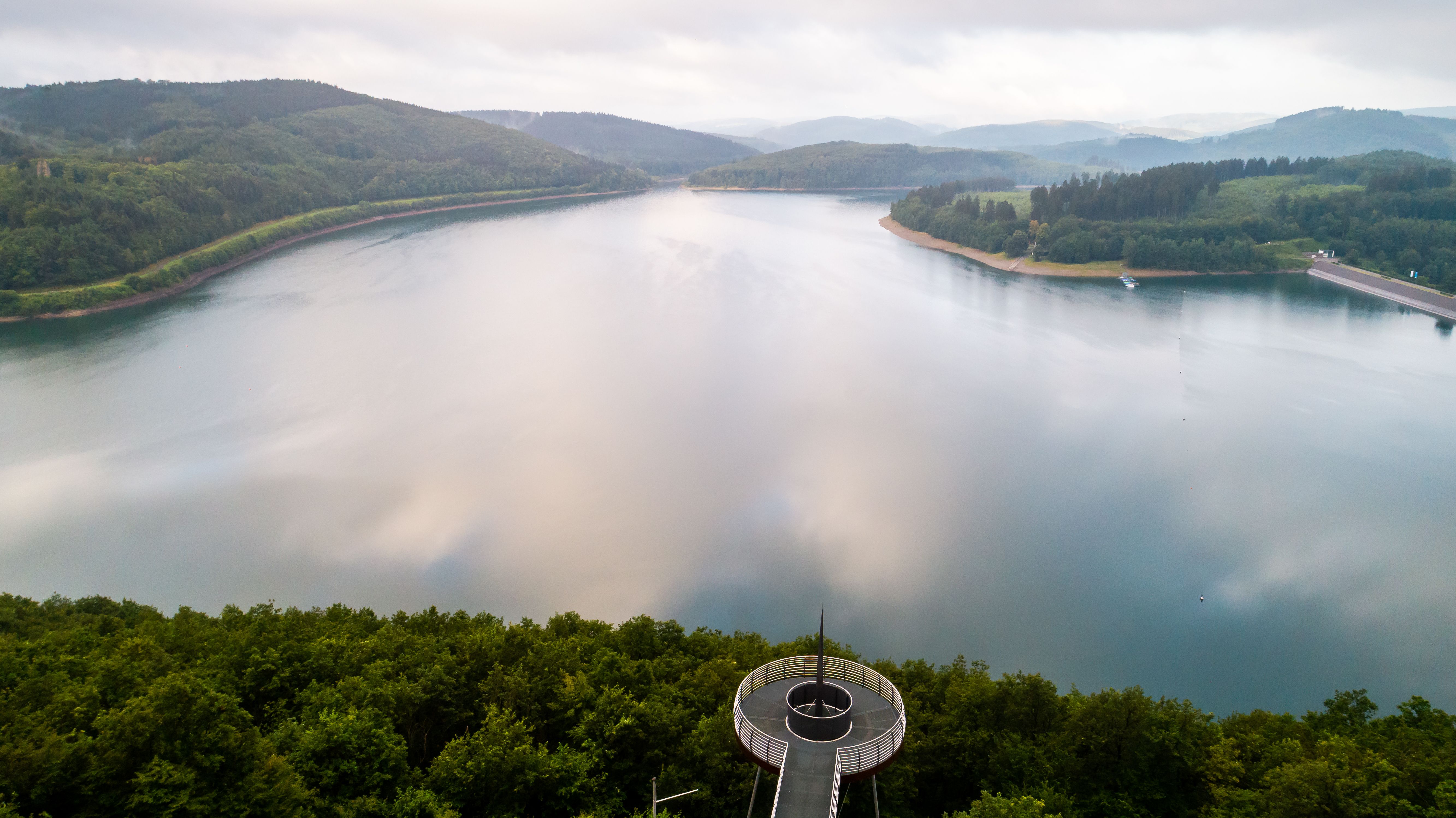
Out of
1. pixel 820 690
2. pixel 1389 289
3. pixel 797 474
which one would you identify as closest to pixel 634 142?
pixel 1389 289

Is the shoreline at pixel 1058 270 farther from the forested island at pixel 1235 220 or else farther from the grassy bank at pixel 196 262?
the grassy bank at pixel 196 262

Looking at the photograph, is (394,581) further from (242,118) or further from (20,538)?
(242,118)

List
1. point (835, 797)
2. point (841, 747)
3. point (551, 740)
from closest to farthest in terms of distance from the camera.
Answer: point (835, 797)
point (841, 747)
point (551, 740)

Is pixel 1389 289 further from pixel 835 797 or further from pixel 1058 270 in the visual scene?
pixel 835 797

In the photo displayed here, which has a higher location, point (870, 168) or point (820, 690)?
point (870, 168)

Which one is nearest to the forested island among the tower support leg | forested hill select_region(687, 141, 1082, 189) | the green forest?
the green forest
